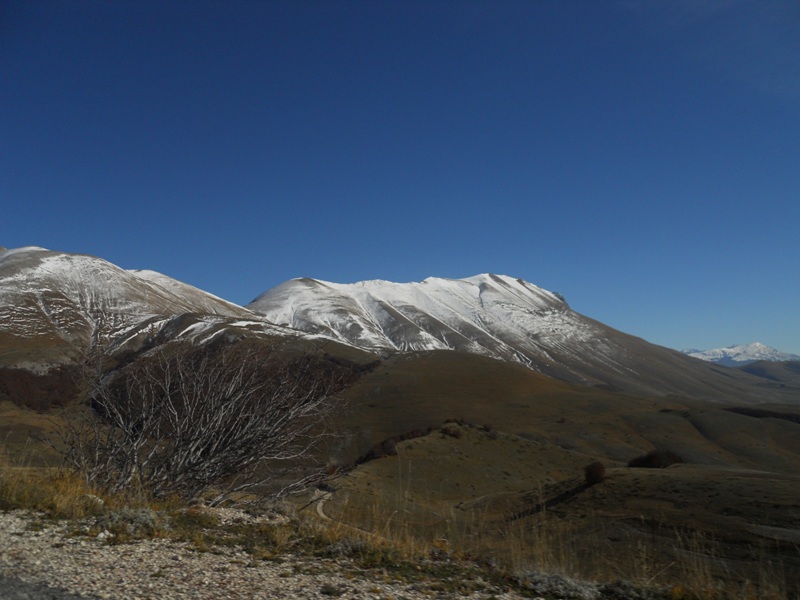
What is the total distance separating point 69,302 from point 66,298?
6148 millimetres

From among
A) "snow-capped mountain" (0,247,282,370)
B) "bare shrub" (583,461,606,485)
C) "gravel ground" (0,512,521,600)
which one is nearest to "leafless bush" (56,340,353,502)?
"gravel ground" (0,512,521,600)

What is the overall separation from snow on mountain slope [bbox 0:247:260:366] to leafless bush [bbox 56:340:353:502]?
78998 millimetres

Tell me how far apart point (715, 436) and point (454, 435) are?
1773 inches

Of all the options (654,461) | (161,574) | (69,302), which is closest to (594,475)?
(654,461)

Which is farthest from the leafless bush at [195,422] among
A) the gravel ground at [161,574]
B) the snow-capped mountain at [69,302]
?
the snow-capped mountain at [69,302]

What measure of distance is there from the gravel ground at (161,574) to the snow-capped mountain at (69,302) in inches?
2749

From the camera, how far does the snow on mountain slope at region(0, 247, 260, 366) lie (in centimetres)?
10831

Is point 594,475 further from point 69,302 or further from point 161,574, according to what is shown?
point 69,302

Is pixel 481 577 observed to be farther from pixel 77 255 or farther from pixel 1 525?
pixel 77 255

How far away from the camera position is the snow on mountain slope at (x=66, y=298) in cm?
10831

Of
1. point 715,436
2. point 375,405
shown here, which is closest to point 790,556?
point 375,405

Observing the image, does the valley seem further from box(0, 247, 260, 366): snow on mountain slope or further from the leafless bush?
box(0, 247, 260, 366): snow on mountain slope

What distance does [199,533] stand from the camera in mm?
6426

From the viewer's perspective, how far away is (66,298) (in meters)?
142
